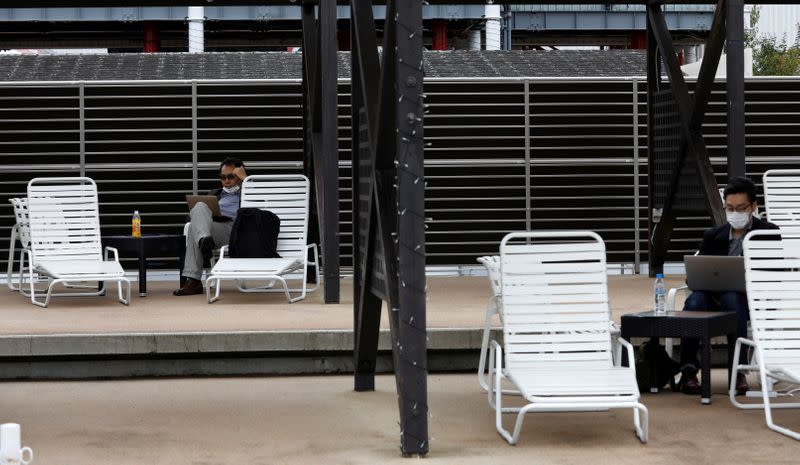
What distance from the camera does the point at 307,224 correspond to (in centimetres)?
1205

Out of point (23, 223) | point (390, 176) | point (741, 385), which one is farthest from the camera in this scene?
point (23, 223)

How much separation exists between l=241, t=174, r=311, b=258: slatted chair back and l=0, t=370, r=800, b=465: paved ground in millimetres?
3460

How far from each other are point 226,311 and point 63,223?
2180mm

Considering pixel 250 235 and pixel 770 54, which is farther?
pixel 770 54

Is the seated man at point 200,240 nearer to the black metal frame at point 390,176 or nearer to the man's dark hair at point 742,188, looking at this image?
the black metal frame at point 390,176

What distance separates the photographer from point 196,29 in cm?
3081

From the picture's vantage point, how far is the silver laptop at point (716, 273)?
7.87m

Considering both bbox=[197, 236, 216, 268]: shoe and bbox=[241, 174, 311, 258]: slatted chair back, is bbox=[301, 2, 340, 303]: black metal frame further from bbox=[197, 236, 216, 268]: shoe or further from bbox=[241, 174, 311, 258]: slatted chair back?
bbox=[197, 236, 216, 268]: shoe

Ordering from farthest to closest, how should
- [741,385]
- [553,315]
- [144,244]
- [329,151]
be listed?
[144,244], [329,151], [741,385], [553,315]

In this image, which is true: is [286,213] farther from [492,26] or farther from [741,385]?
[492,26]

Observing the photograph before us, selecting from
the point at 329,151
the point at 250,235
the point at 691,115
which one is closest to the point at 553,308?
the point at 329,151

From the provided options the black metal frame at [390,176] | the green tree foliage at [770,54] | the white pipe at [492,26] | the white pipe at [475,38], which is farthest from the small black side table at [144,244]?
the green tree foliage at [770,54]

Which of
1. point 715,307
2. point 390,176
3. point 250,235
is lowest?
point 715,307

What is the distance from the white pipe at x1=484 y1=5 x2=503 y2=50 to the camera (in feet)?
99.1
